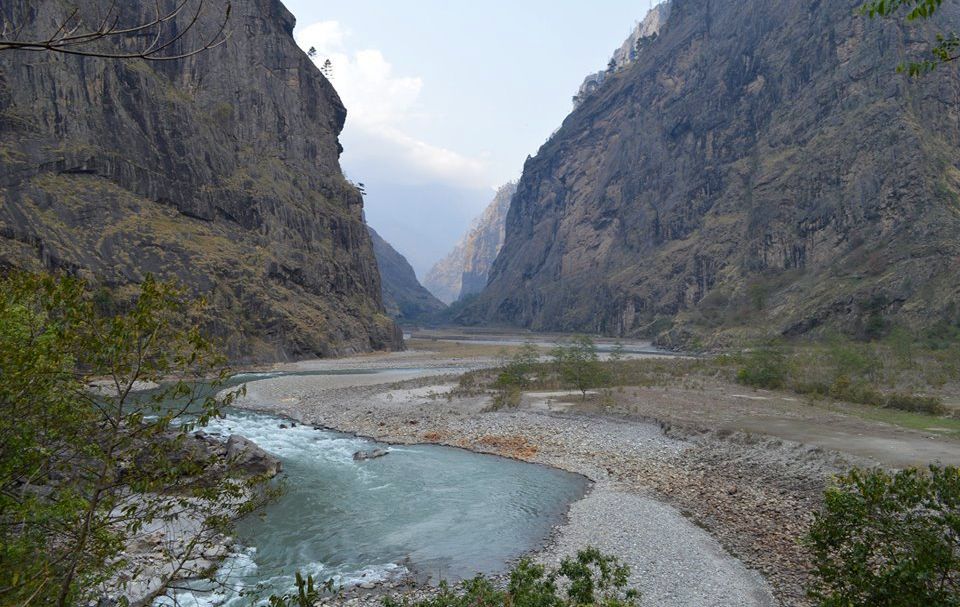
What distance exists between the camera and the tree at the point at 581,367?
136 ft

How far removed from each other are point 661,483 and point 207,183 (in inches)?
2741

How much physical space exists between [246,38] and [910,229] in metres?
100

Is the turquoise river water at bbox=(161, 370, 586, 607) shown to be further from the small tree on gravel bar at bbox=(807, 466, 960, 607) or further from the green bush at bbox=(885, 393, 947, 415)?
the green bush at bbox=(885, 393, 947, 415)

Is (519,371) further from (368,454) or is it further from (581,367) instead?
(368,454)

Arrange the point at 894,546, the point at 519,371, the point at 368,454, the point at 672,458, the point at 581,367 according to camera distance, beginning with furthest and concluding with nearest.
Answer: the point at 519,371 < the point at 581,367 < the point at 368,454 < the point at 672,458 < the point at 894,546

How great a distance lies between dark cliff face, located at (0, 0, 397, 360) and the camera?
5294 cm

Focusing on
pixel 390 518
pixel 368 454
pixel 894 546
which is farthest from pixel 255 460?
pixel 894 546

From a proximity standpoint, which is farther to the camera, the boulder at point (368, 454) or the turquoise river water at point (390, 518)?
the boulder at point (368, 454)

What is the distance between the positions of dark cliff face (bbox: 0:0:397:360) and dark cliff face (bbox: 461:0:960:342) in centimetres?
6500

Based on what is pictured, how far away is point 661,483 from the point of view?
2061 centimetres

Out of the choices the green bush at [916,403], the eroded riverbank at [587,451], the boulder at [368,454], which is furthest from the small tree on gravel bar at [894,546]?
the green bush at [916,403]

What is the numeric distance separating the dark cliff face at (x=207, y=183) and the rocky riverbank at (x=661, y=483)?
27990mm

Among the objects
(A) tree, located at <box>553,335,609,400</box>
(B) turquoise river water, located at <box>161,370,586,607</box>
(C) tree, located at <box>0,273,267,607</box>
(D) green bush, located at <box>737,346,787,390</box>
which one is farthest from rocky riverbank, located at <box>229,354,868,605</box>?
(D) green bush, located at <box>737,346,787,390</box>

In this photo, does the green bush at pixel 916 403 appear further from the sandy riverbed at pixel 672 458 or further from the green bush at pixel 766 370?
the green bush at pixel 766 370
